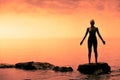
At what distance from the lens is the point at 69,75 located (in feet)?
87.9

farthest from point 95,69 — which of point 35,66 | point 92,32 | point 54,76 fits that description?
point 35,66

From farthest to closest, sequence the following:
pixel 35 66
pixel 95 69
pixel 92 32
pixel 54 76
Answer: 1. pixel 35 66
2. pixel 92 32
3. pixel 95 69
4. pixel 54 76

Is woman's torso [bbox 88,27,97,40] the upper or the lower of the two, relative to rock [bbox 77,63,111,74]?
upper

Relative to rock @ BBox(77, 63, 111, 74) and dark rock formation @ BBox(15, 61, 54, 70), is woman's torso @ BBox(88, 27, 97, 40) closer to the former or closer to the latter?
rock @ BBox(77, 63, 111, 74)

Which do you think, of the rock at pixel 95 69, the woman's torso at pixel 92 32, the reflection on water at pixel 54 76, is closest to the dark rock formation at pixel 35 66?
the reflection on water at pixel 54 76

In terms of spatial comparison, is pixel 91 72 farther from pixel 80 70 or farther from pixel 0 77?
pixel 0 77

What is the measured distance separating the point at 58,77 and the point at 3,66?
8.77 metres

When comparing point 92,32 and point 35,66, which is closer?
point 92,32

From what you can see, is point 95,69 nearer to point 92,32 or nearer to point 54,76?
point 92,32

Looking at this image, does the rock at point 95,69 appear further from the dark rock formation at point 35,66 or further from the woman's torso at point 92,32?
the dark rock formation at point 35,66

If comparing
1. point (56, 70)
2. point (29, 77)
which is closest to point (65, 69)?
point (56, 70)

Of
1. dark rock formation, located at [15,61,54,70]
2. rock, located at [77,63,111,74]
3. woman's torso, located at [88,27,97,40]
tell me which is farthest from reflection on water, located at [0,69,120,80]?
woman's torso, located at [88,27,97,40]

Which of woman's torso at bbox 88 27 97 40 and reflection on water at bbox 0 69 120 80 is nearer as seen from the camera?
reflection on water at bbox 0 69 120 80

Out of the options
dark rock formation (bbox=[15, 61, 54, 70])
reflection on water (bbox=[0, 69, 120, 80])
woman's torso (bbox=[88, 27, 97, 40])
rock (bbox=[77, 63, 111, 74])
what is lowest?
reflection on water (bbox=[0, 69, 120, 80])
